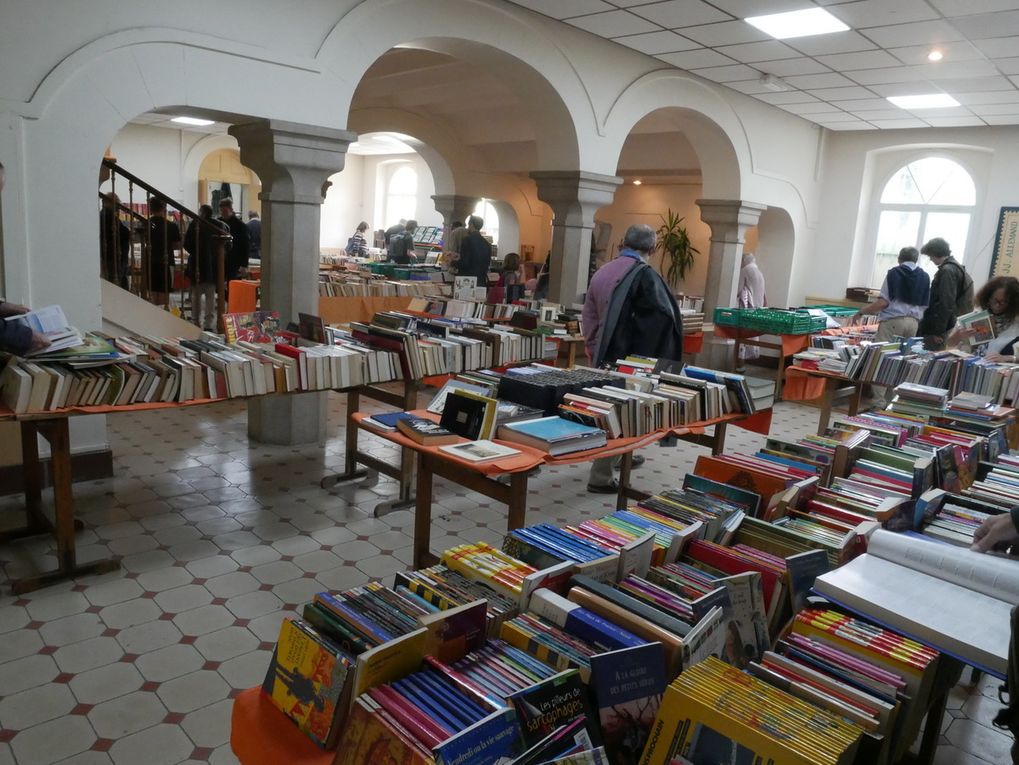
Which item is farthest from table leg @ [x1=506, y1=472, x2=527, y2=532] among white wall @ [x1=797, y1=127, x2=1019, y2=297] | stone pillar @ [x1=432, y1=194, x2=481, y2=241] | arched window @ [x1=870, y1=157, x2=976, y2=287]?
arched window @ [x1=870, y1=157, x2=976, y2=287]

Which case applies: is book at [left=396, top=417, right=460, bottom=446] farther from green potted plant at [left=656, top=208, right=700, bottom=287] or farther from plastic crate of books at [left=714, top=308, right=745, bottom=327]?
green potted plant at [left=656, top=208, right=700, bottom=287]

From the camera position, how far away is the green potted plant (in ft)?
45.5

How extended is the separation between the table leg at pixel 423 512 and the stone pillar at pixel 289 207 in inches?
98.7

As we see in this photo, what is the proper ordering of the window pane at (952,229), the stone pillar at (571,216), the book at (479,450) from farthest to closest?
the window pane at (952,229) → the stone pillar at (571,216) → the book at (479,450)

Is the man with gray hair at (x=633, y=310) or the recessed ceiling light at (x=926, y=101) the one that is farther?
the recessed ceiling light at (x=926, y=101)

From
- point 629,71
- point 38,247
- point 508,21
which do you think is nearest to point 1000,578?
point 38,247

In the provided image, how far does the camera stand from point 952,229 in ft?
35.0

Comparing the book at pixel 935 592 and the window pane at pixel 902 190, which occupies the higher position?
the window pane at pixel 902 190

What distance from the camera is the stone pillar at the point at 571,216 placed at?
7270 mm

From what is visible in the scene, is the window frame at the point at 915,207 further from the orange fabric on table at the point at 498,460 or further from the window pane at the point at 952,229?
the orange fabric on table at the point at 498,460

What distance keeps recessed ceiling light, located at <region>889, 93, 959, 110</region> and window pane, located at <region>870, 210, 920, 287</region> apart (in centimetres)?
257

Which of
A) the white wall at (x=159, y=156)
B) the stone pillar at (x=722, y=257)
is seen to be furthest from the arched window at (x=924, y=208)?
the white wall at (x=159, y=156)

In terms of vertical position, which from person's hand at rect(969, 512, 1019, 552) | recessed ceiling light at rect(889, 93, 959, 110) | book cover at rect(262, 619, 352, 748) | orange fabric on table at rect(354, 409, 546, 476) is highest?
recessed ceiling light at rect(889, 93, 959, 110)

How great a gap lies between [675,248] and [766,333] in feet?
18.3
